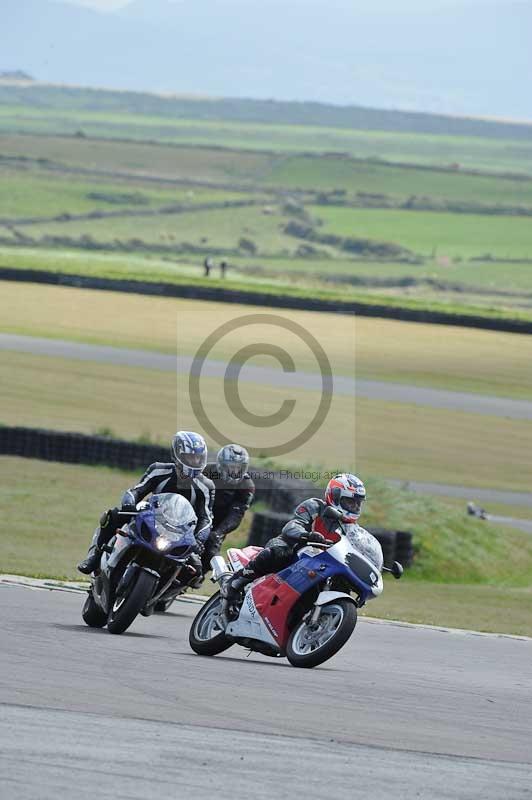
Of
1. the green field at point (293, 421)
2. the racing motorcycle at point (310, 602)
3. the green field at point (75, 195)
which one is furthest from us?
the green field at point (75, 195)

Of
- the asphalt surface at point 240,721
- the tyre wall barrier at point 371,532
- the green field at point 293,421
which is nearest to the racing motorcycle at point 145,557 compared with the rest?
the asphalt surface at point 240,721

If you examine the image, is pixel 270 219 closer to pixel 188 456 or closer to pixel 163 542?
pixel 188 456

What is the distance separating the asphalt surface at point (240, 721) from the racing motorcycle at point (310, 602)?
0.50 feet

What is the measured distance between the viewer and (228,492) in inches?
506

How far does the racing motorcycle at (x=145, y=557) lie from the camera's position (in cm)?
1045

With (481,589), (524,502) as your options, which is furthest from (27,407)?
(481,589)

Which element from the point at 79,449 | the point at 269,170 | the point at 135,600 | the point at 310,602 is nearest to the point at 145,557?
the point at 135,600

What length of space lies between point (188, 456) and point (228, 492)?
177 cm

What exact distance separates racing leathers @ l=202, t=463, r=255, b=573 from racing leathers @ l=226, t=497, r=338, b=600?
2396mm

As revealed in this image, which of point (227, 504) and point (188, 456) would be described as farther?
point (227, 504)

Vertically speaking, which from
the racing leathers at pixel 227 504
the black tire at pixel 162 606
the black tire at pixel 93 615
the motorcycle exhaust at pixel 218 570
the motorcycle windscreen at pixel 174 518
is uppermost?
the motorcycle windscreen at pixel 174 518

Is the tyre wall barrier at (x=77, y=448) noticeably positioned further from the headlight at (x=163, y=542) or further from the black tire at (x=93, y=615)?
the headlight at (x=163, y=542)

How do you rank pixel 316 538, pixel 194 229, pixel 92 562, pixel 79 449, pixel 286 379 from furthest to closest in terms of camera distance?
pixel 194 229 → pixel 286 379 → pixel 79 449 → pixel 92 562 → pixel 316 538

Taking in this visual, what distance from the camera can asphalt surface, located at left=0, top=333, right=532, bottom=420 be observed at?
1460 inches
